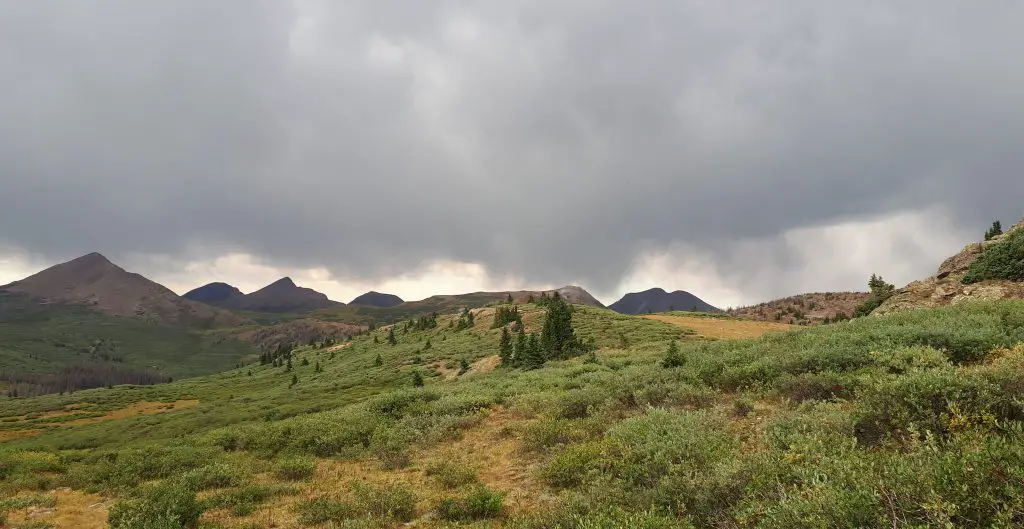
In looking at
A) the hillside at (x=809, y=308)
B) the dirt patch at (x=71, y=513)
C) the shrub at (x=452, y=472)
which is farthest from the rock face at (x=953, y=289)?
the hillside at (x=809, y=308)

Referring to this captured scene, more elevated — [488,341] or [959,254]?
[959,254]

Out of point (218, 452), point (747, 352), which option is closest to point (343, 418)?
point (218, 452)

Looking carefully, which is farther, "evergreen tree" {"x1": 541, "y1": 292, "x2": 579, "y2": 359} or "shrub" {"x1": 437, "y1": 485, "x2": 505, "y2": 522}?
"evergreen tree" {"x1": 541, "y1": 292, "x2": 579, "y2": 359}

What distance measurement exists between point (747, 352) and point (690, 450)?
10551 mm

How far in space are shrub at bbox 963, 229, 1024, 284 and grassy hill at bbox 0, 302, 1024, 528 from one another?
9.91m

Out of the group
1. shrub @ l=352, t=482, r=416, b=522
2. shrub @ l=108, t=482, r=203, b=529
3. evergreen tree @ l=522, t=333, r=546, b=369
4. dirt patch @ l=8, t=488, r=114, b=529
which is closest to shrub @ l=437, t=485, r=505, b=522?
shrub @ l=352, t=482, r=416, b=522

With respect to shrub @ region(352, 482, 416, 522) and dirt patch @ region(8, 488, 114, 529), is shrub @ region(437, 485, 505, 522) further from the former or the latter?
dirt patch @ region(8, 488, 114, 529)

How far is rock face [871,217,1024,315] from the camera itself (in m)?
21.9

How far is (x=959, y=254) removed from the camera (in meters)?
29.2

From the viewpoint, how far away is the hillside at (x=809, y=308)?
75.4 metres

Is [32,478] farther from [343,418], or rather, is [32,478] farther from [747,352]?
[747,352]

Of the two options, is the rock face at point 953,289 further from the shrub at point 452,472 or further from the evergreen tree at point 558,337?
the evergreen tree at point 558,337

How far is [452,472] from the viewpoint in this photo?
11898 mm

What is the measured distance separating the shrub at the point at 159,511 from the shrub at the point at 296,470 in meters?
2.68
